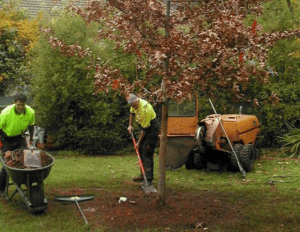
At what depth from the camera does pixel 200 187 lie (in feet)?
27.5

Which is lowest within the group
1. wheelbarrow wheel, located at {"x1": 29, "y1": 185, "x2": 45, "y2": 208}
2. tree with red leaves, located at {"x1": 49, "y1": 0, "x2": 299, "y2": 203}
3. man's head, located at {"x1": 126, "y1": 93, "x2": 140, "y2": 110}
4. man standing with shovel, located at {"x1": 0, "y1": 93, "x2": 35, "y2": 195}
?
wheelbarrow wheel, located at {"x1": 29, "y1": 185, "x2": 45, "y2": 208}

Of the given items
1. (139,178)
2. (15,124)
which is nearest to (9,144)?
(15,124)

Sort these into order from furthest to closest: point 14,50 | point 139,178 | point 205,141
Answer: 1. point 14,50
2. point 205,141
3. point 139,178

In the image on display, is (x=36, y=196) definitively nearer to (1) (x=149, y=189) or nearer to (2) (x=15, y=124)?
(2) (x=15, y=124)

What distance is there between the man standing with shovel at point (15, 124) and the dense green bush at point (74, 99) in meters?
5.30

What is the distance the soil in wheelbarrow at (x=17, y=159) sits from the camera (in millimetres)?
6781

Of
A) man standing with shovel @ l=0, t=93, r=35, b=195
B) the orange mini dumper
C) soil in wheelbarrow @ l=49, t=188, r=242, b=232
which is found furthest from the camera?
the orange mini dumper

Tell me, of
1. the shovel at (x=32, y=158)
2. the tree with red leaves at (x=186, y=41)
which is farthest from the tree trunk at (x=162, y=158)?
the shovel at (x=32, y=158)

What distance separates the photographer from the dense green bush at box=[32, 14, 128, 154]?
42.3 feet

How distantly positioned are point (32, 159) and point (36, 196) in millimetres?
531

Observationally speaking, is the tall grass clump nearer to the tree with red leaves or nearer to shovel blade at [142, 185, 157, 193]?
shovel blade at [142, 185, 157, 193]

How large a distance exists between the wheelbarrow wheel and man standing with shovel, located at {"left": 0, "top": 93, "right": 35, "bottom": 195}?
1173 mm

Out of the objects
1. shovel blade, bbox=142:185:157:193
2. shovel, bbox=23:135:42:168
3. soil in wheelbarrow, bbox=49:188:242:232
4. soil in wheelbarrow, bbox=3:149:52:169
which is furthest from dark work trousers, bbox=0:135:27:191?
shovel blade, bbox=142:185:157:193

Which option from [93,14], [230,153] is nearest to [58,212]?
[93,14]
